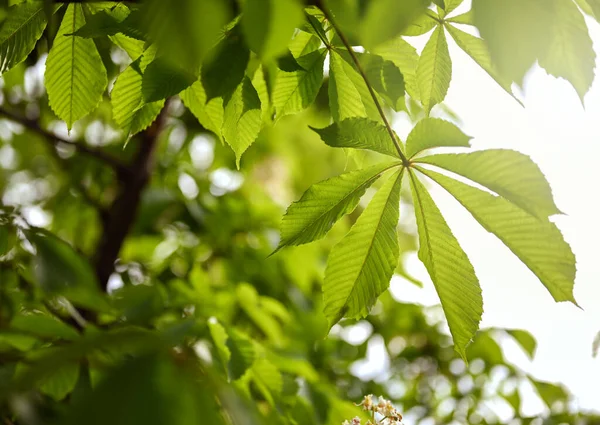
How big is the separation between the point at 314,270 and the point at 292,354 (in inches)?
15.5

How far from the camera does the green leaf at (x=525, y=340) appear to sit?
1.34 m

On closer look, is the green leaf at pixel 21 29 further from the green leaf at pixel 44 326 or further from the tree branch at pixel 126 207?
the tree branch at pixel 126 207

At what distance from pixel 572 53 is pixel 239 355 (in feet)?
1.72

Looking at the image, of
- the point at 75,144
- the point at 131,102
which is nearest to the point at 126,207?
the point at 75,144

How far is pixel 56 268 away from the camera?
59 cm

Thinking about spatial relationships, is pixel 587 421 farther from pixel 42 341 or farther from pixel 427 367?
pixel 42 341

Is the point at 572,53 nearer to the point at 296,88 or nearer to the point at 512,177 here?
the point at 512,177

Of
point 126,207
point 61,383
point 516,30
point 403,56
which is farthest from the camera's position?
point 126,207

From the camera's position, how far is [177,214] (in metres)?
1.73

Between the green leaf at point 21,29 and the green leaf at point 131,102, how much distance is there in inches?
3.4

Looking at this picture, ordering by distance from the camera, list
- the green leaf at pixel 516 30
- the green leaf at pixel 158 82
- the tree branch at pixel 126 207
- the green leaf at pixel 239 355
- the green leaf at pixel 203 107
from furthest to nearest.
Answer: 1. the tree branch at pixel 126 207
2. the green leaf at pixel 239 355
3. the green leaf at pixel 203 107
4. the green leaf at pixel 158 82
5. the green leaf at pixel 516 30

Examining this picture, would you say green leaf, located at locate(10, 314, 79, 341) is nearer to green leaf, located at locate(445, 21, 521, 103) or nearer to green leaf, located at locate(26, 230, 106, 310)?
green leaf, located at locate(26, 230, 106, 310)

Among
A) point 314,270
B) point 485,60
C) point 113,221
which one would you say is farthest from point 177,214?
point 485,60

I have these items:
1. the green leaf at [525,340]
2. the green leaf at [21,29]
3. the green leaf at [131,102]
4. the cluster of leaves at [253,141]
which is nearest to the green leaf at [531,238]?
the cluster of leaves at [253,141]
